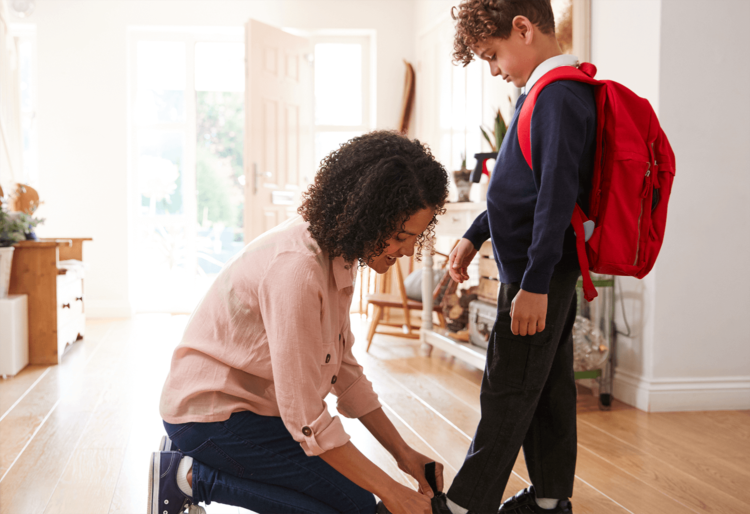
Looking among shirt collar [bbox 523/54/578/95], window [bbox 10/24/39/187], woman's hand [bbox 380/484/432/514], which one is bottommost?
woman's hand [bbox 380/484/432/514]

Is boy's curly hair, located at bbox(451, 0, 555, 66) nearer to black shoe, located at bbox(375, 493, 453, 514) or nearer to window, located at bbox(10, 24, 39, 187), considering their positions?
black shoe, located at bbox(375, 493, 453, 514)

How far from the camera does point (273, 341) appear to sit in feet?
3.32

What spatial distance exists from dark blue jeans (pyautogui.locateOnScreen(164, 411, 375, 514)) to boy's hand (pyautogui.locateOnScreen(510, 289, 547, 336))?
46 centimetres

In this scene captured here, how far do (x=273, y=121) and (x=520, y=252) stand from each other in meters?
3.99

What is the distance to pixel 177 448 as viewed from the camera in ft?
4.14

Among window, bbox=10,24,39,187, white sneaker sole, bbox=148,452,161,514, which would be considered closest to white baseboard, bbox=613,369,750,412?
white sneaker sole, bbox=148,452,161,514

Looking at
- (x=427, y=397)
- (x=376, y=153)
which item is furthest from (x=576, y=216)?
(x=427, y=397)

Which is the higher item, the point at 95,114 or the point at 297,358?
the point at 95,114

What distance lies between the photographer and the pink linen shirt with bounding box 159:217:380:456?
3.30ft

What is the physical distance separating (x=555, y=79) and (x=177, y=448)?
1.08 metres

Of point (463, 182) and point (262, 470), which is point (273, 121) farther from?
point (262, 470)

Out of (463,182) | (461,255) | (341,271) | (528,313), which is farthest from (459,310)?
(341,271)

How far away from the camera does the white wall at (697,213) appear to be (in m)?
2.53

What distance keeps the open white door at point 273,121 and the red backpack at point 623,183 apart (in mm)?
3755
